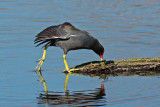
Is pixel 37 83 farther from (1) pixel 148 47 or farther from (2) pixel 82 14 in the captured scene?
(2) pixel 82 14

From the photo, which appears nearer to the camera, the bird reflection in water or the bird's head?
the bird reflection in water

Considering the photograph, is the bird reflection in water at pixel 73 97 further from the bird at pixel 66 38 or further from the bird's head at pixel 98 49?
the bird's head at pixel 98 49

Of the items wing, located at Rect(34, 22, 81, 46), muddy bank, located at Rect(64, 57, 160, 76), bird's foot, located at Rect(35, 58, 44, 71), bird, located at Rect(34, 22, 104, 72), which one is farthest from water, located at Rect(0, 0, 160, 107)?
wing, located at Rect(34, 22, 81, 46)

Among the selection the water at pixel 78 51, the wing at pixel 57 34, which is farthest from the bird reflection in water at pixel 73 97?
the wing at pixel 57 34

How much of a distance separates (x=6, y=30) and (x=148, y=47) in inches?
192

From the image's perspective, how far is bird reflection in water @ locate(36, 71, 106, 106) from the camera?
33.0 ft

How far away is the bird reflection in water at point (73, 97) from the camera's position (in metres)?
10.1

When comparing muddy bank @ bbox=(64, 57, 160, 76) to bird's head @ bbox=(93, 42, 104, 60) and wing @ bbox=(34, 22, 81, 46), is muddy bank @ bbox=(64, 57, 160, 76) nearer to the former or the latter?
bird's head @ bbox=(93, 42, 104, 60)

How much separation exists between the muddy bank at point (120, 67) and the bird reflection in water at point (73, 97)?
157cm

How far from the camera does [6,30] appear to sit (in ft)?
54.8

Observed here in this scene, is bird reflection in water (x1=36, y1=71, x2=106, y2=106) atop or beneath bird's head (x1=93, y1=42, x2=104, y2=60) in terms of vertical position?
beneath

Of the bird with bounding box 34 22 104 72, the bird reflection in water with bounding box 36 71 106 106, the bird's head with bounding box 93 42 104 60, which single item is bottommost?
the bird reflection in water with bounding box 36 71 106 106

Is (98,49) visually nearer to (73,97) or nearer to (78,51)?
(78,51)

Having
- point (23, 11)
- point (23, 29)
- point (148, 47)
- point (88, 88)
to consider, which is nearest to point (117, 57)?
point (148, 47)
